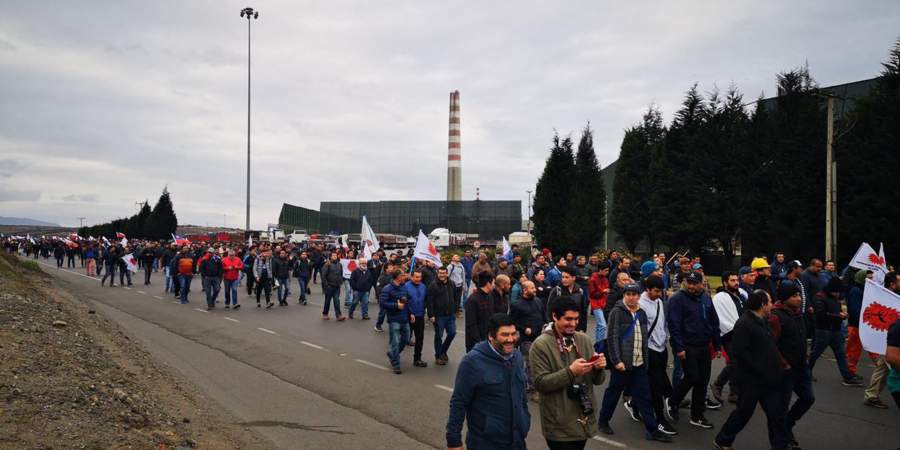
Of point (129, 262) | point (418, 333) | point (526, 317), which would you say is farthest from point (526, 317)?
point (129, 262)

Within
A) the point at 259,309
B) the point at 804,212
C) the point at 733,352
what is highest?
the point at 804,212

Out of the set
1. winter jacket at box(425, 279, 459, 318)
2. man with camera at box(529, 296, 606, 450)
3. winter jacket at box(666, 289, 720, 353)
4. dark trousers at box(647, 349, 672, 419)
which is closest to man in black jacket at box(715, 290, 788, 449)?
dark trousers at box(647, 349, 672, 419)

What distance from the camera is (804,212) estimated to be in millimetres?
26156

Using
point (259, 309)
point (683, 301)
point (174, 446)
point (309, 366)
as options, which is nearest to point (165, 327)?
point (259, 309)

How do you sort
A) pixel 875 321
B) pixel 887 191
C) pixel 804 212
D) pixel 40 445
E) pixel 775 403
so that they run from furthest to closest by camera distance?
pixel 804 212, pixel 887 191, pixel 875 321, pixel 775 403, pixel 40 445

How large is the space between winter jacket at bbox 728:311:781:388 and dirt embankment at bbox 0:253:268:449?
477 cm

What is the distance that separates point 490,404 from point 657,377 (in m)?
3.54

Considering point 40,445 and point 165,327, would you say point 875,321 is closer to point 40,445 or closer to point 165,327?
point 40,445

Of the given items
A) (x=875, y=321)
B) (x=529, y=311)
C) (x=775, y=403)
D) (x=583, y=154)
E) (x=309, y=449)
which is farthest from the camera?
(x=583, y=154)

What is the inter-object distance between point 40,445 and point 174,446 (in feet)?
3.64

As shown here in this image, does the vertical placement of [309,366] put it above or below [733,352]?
below

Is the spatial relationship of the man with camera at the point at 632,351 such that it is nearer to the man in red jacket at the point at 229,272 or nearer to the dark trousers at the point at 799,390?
the dark trousers at the point at 799,390

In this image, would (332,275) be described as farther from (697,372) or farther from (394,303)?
(697,372)

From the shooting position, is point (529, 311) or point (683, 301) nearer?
point (683, 301)
